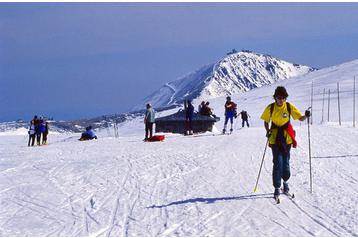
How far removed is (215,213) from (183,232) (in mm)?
1169

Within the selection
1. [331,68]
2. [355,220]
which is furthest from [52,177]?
[331,68]

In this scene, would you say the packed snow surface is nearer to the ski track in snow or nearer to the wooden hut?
the ski track in snow

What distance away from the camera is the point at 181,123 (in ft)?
121

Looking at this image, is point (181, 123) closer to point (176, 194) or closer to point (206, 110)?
point (206, 110)

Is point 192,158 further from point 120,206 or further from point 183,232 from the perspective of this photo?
point 183,232

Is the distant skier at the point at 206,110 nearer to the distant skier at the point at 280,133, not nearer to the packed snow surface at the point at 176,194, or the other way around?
the packed snow surface at the point at 176,194

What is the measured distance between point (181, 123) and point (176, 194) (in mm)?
26337

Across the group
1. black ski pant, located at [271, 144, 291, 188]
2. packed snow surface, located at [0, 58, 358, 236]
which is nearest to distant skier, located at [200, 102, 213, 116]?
packed snow surface, located at [0, 58, 358, 236]

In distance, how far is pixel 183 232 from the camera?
25.4ft

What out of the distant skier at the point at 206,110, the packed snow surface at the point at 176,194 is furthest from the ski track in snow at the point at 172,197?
the distant skier at the point at 206,110

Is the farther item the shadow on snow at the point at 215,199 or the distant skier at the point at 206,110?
the distant skier at the point at 206,110

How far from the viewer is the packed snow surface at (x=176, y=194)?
8.10m

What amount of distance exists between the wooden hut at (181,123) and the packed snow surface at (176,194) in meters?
14.9

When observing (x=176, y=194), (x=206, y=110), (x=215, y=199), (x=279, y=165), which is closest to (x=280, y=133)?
(x=279, y=165)
